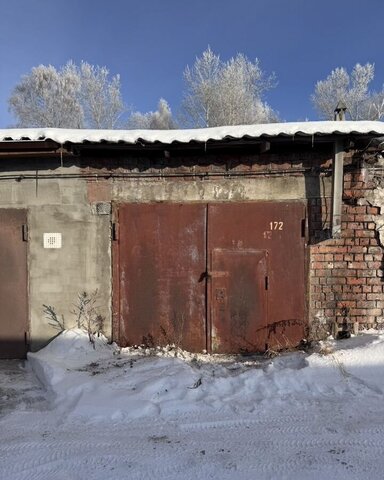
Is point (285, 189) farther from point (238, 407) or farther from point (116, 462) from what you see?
point (116, 462)

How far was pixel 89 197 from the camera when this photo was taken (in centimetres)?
530

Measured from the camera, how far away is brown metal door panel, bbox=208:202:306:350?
5.08 metres

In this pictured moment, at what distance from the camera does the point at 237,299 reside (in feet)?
16.8

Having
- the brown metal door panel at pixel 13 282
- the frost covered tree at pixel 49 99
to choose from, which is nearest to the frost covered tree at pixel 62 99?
the frost covered tree at pixel 49 99

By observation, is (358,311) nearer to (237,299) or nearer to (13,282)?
(237,299)

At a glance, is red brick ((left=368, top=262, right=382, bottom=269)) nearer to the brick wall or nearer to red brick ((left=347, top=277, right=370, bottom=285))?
the brick wall

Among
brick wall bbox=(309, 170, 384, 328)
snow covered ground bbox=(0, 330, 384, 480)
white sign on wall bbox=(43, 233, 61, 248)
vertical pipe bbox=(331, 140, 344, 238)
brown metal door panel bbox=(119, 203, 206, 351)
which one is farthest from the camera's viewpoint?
white sign on wall bbox=(43, 233, 61, 248)

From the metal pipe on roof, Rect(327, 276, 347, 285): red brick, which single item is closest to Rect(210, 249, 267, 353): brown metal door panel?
Rect(327, 276, 347, 285): red brick

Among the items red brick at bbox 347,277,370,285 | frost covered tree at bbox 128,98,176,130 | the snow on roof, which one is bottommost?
red brick at bbox 347,277,370,285

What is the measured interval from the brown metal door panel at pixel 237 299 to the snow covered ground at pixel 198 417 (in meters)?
0.33

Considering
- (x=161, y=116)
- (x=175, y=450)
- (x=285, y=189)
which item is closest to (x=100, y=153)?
(x=285, y=189)

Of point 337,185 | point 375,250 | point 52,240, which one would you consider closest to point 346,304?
point 375,250

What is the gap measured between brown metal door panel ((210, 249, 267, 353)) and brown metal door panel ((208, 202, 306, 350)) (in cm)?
9

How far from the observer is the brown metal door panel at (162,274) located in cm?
517
